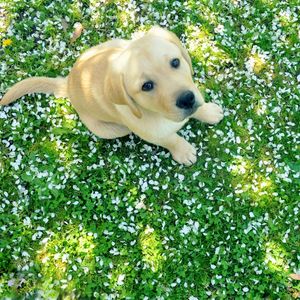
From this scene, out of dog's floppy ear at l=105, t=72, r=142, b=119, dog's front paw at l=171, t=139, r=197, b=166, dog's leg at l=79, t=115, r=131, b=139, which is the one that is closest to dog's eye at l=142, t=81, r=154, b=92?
dog's floppy ear at l=105, t=72, r=142, b=119

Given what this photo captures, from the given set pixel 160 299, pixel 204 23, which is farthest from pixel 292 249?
pixel 204 23

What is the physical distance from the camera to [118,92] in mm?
4422

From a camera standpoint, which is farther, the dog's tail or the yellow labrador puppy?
the dog's tail

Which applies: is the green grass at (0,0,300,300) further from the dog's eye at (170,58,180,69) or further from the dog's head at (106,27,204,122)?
the dog's eye at (170,58,180,69)

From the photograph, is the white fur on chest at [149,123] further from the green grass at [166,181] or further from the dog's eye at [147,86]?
the green grass at [166,181]

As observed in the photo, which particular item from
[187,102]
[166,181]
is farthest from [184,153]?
[187,102]

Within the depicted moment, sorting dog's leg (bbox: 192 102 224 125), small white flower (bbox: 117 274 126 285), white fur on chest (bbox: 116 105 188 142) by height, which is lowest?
small white flower (bbox: 117 274 126 285)

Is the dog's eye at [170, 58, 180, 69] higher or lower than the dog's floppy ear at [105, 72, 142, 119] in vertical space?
higher

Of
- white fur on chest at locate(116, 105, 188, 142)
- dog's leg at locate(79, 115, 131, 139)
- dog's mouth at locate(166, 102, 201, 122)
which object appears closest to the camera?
dog's mouth at locate(166, 102, 201, 122)

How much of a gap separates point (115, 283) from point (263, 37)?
3.59 meters

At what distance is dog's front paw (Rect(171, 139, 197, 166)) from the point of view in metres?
5.90

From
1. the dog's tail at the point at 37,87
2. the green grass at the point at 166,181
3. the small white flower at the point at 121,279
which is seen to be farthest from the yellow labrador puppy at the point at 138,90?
the small white flower at the point at 121,279

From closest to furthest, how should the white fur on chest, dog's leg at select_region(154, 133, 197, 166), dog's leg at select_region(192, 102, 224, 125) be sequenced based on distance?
the white fur on chest
dog's leg at select_region(154, 133, 197, 166)
dog's leg at select_region(192, 102, 224, 125)

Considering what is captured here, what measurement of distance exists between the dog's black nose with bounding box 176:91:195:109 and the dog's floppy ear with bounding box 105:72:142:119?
0.43 metres
